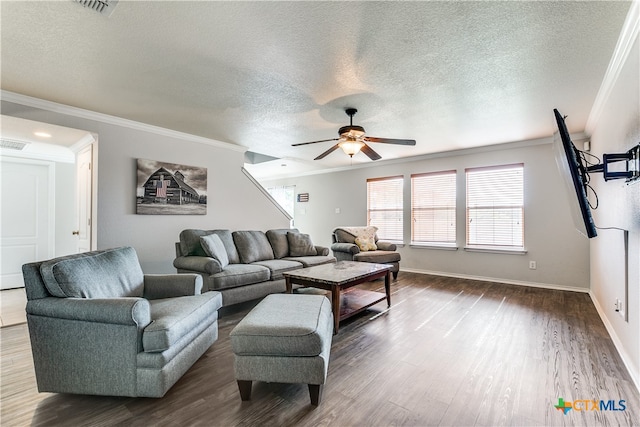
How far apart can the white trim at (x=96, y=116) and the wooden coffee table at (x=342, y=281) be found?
273 cm

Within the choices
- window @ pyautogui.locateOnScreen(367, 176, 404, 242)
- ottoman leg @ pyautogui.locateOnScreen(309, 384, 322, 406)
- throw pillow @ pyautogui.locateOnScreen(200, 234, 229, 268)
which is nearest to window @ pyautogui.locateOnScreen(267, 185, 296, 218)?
window @ pyautogui.locateOnScreen(367, 176, 404, 242)

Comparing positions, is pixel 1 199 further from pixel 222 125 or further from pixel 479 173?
pixel 479 173

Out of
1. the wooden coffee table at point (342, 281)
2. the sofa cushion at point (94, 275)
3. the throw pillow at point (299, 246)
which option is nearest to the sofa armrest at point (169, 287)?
the sofa cushion at point (94, 275)

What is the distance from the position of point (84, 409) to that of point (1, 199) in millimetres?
4941

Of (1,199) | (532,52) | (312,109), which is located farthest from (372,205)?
(1,199)

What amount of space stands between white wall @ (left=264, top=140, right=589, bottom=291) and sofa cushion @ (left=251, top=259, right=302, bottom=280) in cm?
288

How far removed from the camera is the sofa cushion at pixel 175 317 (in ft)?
5.47

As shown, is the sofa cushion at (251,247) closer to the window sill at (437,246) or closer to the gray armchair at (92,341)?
the gray armchair at (92,341)

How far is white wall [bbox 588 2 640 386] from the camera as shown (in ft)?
6.35

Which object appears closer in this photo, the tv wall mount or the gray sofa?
the tv wall mount

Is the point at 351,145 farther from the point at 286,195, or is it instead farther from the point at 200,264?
the point at 286,195

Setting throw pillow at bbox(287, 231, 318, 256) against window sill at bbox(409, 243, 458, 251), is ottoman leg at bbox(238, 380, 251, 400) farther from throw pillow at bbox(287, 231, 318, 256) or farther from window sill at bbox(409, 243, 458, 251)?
window sill at bbox(409, 243, 458, 251)

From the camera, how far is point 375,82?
2.67 m

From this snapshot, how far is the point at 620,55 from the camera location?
2.15 meters
